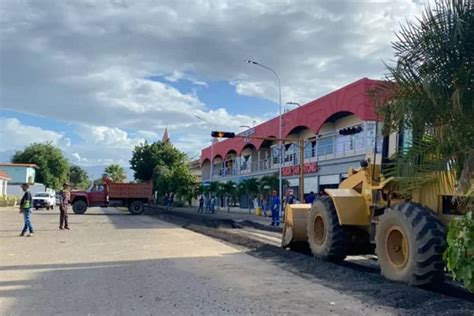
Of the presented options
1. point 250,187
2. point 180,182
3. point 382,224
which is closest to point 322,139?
point 250,187

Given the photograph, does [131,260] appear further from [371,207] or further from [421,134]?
[421,134]

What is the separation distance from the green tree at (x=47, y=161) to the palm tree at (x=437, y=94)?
297ft

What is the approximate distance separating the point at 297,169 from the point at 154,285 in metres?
35.8

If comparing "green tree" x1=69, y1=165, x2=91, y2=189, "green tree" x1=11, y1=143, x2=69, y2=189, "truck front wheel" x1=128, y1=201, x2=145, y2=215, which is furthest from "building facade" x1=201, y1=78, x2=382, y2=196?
"green tree" x1=69, y1=165, x2=91, y2=189

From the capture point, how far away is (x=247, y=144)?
198ft

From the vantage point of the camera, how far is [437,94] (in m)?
7.04

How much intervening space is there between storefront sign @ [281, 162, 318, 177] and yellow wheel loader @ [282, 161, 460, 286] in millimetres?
26818

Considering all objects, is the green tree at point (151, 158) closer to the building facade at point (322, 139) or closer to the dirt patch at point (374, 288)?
the building facade at point (322, 139)

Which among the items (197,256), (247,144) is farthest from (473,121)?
(247,144)

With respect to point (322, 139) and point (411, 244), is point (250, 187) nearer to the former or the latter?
point (322, 139)

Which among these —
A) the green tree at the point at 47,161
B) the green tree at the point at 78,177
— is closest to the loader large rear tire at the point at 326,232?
the green tree at the point at 47,161

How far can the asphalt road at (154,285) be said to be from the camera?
720 centimetres

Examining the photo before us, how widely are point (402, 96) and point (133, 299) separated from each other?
4.74m

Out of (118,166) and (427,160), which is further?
(118,166)
